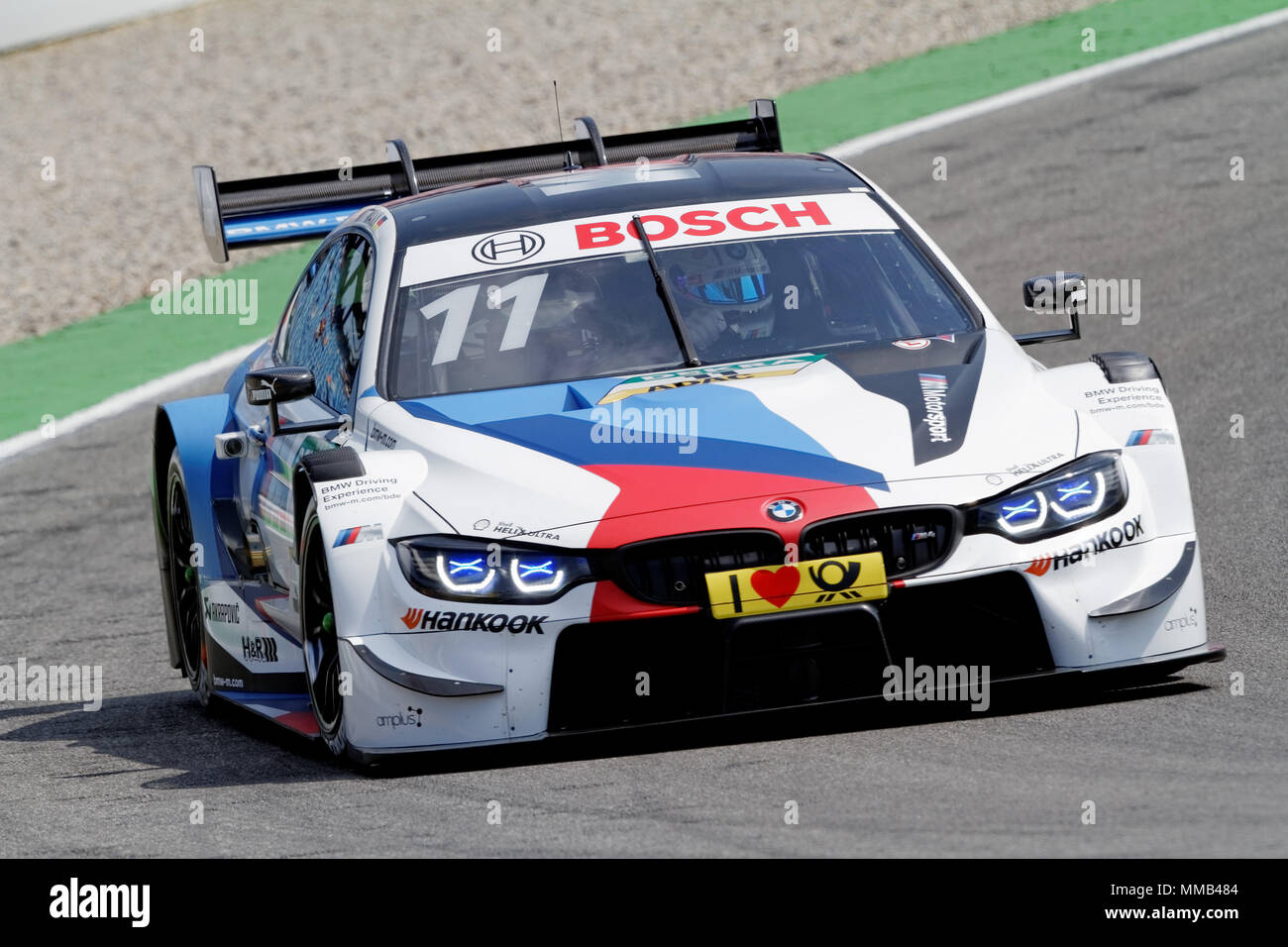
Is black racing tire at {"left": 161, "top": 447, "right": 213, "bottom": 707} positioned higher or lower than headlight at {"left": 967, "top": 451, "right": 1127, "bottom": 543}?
lower

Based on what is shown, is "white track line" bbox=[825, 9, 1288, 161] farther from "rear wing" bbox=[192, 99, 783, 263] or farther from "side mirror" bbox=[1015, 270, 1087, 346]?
"side mirror" bbox=[1015, 270, 1087, 346]

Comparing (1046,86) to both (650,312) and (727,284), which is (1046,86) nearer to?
(727,284)

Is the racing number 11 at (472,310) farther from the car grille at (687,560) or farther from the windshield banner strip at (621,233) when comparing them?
the car grille at (687,560)

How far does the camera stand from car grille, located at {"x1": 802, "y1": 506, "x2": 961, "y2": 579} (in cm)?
534

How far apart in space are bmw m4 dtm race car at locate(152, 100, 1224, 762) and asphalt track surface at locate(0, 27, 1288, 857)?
179 millimetres

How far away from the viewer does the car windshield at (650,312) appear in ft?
21.0

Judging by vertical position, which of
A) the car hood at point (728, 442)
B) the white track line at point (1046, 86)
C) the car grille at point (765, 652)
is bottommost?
the car grille at point (765, 652)

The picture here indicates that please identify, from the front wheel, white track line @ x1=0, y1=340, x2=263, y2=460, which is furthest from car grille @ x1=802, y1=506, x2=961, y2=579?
white track line @ x1=0, y1=340, x2=263, y2=460

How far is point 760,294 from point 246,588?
6.70 ft

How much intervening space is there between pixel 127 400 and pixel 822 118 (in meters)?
7.24

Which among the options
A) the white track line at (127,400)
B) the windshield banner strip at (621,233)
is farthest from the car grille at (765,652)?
the white track line at (127,400)

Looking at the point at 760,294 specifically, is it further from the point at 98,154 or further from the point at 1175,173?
the point at 98,154

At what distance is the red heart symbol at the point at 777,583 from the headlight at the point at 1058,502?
48 cm
